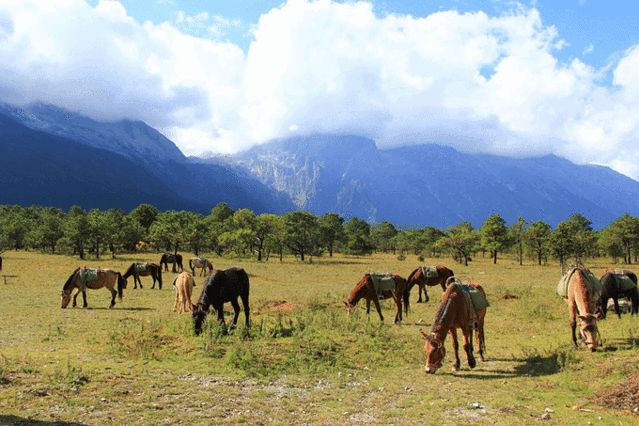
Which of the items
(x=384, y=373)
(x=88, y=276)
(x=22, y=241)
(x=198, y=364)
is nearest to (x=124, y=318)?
(x=88, y=276)

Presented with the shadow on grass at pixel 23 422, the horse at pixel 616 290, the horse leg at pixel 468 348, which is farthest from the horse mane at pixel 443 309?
the horse at pixel 616 290

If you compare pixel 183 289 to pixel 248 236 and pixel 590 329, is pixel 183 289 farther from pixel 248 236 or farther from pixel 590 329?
pixel 248 236

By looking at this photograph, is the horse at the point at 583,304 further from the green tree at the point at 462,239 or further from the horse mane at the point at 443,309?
the green tree at the point at 462,239

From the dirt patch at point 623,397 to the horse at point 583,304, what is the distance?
8.51 ft

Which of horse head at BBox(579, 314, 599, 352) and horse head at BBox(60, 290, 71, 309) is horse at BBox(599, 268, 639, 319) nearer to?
horse head at BBox(579, 314, 599, 352)

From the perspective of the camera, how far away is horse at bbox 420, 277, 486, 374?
916 cm

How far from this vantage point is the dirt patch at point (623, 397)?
277 inches

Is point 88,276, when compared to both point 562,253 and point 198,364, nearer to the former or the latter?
point 198,364

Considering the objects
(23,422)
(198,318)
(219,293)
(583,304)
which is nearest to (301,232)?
(219,293)

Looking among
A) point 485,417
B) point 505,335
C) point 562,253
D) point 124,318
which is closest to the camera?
point 485,417

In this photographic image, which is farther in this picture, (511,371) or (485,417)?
(511,371)

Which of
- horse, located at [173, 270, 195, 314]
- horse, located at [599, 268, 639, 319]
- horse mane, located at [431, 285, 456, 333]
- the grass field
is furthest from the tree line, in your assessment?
horse mane, located at [431, 285, 456, 333]

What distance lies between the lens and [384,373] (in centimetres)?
987

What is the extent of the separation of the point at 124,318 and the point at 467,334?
46.6 feet
